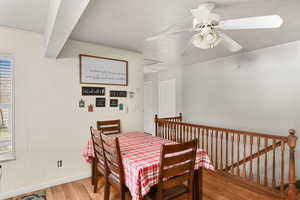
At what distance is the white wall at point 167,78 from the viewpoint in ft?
16.8

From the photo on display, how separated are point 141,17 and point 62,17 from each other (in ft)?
3.19

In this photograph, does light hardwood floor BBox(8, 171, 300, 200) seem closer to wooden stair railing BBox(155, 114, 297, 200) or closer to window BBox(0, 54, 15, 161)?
wooden stair railing BBox(155, 114, 297, 200)

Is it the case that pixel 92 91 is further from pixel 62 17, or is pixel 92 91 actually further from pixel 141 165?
pixel 141 165

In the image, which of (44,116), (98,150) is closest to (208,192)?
(98,150)

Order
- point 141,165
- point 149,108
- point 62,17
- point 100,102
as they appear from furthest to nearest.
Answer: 1. point 149,108
2. point 100,102
3. point 141,165
4. point 62,17

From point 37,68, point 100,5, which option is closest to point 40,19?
point 37,68

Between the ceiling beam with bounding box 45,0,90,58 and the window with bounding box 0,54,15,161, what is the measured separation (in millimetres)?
742

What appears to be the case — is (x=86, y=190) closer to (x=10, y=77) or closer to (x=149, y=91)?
(x=10, y=77)

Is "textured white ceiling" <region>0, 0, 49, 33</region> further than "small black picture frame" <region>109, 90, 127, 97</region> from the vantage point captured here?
No

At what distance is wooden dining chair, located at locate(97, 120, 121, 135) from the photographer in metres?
2.85

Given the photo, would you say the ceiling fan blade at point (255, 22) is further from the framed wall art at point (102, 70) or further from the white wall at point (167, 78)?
the white wall at point (167, 78)

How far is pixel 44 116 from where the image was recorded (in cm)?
243

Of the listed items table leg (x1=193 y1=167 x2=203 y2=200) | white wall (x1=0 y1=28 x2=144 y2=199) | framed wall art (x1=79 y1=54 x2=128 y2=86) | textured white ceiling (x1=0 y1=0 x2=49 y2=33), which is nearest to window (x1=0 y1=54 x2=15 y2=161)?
white wall (x1=0 y1=28 x2=144 y2=199)

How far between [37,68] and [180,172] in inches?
97.8
